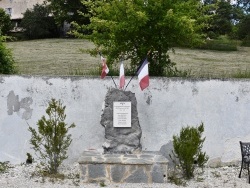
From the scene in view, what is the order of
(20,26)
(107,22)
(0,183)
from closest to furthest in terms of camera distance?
(0,183) → (107,22) → (20,26)

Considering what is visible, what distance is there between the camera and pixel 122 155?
906 cm

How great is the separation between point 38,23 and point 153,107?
87.5 feet

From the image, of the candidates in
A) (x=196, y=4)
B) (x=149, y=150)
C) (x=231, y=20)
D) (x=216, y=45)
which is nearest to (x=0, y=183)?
(x=149, y=150)

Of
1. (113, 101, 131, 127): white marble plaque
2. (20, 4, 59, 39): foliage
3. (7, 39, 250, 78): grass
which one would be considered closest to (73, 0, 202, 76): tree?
(113, 101, 131, 127): white marble plaque

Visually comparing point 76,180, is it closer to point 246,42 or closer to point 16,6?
point 246,42

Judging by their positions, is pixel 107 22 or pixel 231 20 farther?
pixel 231 20

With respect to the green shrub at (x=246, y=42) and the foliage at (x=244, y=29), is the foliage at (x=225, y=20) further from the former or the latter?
the green shrub at (x=246, y=42)

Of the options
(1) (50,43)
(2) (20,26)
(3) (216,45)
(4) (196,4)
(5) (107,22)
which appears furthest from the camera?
(2) (20,26)

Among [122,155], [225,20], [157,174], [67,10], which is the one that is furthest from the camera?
[67,10]

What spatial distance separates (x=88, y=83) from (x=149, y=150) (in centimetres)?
190

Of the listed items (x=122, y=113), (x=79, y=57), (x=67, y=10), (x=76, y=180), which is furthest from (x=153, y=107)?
(x=67, y=10)

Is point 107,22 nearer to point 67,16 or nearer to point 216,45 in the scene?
point 216,45

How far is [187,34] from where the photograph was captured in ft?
36.4

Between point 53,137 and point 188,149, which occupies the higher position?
point 53,137
